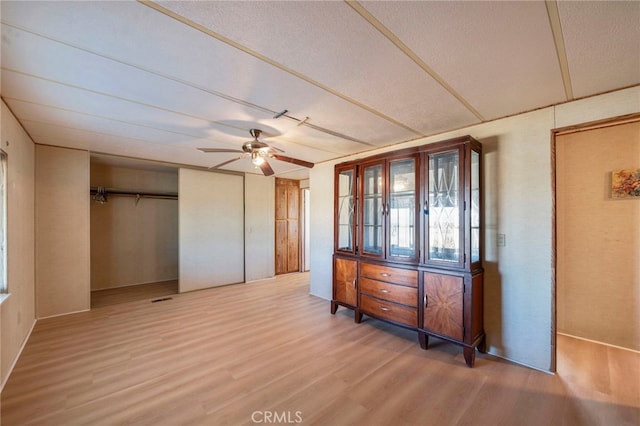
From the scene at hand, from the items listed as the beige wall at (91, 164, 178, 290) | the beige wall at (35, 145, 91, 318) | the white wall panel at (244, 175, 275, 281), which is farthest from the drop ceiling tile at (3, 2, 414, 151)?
the beige wall at (91, 164, 178, 290)

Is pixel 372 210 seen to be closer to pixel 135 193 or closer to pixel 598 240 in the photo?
pixel 598 240

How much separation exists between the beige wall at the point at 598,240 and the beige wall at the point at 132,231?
22.5 feet

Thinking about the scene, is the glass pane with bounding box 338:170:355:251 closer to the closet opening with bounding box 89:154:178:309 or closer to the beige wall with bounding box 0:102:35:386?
the closet opening with bounding box 89:154:178:309

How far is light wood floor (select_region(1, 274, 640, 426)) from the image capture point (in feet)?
6.08

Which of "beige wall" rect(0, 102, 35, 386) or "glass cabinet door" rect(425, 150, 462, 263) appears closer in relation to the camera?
"beige wall" rect(0, 102, 35, 386)

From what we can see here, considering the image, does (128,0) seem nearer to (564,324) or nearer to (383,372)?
(383,372)

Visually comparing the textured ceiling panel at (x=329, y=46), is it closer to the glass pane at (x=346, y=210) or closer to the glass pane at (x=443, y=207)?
the glass pane at (x=443, y=207)

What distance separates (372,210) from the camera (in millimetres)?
3457

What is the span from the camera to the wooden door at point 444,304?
2537 mm

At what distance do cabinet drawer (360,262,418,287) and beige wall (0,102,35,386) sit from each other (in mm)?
3470

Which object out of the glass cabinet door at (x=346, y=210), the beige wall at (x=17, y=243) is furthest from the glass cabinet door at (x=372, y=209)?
the beige wall at (x=17, y=243)

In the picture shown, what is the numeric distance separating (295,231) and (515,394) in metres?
5.28

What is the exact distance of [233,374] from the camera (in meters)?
2.33

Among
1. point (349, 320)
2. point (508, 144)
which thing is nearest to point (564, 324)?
point (508, 144)
